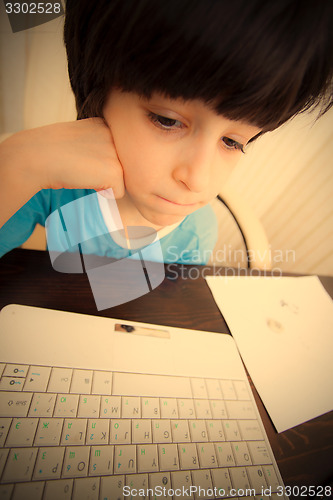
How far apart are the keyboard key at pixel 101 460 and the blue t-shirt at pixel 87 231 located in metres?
0.33

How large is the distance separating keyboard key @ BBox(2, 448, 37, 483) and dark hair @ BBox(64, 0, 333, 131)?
16.9 inches

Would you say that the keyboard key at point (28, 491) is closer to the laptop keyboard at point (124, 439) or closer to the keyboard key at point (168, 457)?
the laptop keyboard at point (124, 439)

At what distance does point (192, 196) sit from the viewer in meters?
0.39

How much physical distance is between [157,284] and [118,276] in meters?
0.08

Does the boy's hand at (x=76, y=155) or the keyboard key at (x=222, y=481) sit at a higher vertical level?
the boy's hand at (x=76, y=155)

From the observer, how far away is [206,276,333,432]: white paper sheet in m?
0.40

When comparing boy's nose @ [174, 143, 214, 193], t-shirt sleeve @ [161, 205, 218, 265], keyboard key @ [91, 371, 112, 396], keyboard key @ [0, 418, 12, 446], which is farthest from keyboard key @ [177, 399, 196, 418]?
t-shirt sleeve @ [161, 205, 218, 265]

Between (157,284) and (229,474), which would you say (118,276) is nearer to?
(157,284)

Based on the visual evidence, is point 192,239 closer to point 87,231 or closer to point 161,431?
point 87,231

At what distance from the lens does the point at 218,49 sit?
258mm

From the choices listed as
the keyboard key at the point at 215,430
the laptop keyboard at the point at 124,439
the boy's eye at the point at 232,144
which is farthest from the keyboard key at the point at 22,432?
the boy's eye at the point at 232,144

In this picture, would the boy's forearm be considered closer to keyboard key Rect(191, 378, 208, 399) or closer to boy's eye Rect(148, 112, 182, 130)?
boy's eye Rect(148, 112, 182, 130)

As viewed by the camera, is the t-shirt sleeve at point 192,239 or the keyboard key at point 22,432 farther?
the t-shirt sleeve at point 192,239

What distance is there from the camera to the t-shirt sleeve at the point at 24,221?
17.9 inches
